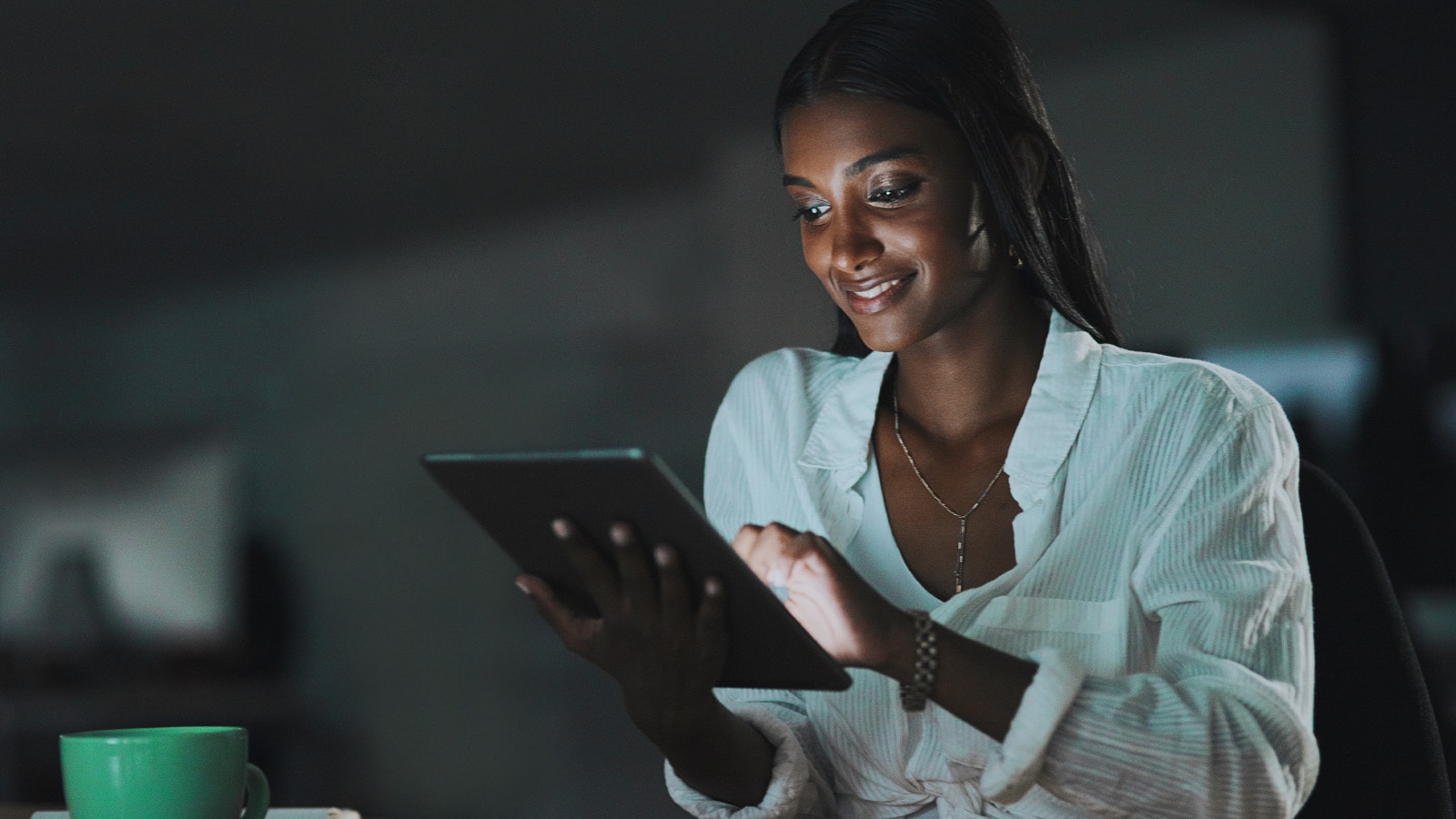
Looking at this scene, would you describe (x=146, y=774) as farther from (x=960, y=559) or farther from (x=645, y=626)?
(x=960, y=559)

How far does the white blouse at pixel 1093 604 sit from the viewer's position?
978 millimetres

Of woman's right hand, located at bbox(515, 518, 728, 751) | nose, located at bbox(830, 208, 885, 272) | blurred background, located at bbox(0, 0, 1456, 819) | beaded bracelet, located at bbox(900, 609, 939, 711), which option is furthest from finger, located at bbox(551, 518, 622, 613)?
blurred background, located at bbox(0, 0, 1456, 819)

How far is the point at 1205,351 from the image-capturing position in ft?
10.5

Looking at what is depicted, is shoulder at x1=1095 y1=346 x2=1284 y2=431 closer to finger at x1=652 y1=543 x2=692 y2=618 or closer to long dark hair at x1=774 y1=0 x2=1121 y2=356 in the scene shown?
long dark hair at x1=774 y1=0 x2=1121 y2=356

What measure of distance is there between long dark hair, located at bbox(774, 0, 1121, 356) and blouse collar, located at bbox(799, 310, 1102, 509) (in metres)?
0.06

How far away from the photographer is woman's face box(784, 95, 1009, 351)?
1.25m

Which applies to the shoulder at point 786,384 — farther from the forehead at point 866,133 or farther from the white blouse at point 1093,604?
the forehead at point 866,133

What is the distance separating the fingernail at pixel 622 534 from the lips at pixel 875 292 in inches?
18.6

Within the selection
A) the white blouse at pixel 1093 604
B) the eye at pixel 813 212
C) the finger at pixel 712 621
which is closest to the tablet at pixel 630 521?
the finger at pixel 712 621

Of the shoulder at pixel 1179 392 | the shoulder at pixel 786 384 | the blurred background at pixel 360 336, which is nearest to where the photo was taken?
the shoulder at pixel 1179 392

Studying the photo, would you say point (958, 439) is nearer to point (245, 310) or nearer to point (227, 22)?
point (245, 310)

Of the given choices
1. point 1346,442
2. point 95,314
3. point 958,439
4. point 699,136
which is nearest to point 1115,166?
point 1346,442

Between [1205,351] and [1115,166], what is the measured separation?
1.59 feet

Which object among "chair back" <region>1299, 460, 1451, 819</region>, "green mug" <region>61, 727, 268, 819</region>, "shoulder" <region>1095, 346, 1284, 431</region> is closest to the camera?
"green mug" <region>61, 727, 268, 819</region>
